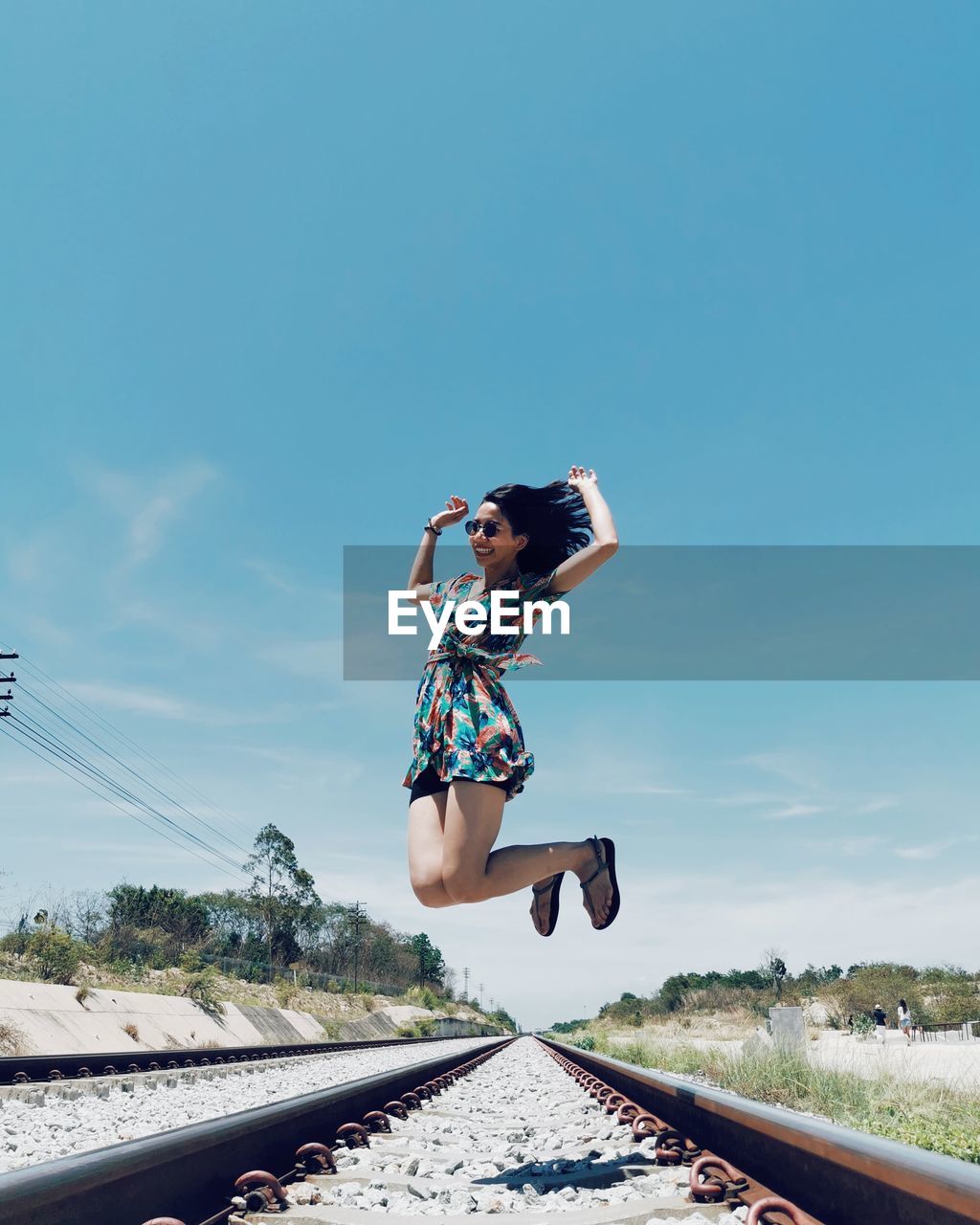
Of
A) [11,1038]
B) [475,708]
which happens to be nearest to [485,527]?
[475,708]

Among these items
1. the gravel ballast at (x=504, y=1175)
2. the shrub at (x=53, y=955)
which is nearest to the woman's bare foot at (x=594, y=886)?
the gravel ballast at (x=504, y=1175)

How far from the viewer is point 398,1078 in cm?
455

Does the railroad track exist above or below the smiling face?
below

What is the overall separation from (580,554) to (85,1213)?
6.21 ft

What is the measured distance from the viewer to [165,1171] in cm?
165

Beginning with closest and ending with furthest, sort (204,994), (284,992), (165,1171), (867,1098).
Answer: (165,1171) < (867,1098) < (204,994) < (284,992)

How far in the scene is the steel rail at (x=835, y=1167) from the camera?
1.12m

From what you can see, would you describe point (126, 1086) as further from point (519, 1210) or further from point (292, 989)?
point (292, 989)

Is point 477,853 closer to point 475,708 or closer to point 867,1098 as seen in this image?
point 475,708

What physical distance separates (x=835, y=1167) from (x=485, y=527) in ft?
6.06

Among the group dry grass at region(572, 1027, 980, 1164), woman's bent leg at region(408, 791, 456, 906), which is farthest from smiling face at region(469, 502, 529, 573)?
dry grass at region(572, 1027, 980, 1164)

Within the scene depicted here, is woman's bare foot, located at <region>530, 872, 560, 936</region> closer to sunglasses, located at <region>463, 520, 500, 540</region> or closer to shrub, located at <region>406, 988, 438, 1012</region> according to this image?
sunglasses, located at <region>463, 520, 500, 540</region>

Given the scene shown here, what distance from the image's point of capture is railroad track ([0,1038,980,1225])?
4.27ft

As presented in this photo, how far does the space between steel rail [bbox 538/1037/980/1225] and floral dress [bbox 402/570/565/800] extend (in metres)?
0.99
